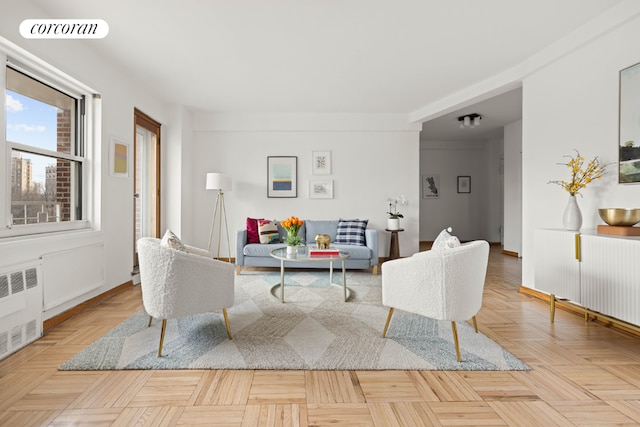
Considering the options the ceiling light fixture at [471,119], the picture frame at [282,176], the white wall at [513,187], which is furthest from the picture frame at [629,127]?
the picture frame at [282,176]

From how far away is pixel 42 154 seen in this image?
2.76 meters

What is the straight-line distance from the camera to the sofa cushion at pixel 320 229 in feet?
17.3

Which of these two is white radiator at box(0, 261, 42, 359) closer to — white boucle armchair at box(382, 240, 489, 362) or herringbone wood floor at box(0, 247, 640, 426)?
herringbone wood floor at box(0, 247, 640, 426)

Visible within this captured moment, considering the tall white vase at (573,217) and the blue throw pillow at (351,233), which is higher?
the tall white vase at (573,217)

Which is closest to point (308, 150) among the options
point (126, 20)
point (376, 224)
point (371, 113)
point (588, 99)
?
point (371, 113)

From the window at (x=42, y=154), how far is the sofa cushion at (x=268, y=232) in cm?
226

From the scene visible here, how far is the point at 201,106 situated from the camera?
520 cm

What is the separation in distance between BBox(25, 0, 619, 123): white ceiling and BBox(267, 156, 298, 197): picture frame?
129cm

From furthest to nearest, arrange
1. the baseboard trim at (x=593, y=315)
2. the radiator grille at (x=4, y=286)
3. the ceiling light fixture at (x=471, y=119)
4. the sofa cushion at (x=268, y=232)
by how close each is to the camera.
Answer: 1. the ceiling light fixture at (x=471, y=119)
2. the sofa cushion at (x=268, y=232)
3. the baseboard trim at (x=593, y=315)
4. the radiator grille at (x=4, y=286)

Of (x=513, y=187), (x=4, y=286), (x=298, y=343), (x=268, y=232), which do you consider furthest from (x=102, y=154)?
(x=513, y=187)

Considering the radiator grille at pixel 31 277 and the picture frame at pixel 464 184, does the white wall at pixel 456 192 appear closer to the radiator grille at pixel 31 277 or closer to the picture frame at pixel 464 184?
the picture frame at pixel 464 184

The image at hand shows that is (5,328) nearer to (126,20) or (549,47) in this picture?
(126,20)

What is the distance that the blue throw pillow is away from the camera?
493cm

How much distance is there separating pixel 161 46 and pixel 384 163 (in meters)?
3.84
